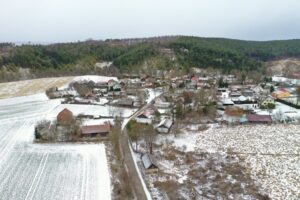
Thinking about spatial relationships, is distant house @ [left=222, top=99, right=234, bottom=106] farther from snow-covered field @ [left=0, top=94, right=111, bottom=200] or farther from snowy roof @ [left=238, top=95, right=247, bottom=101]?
snow-covered field @ [left=0, top=94, right=111, bottom=200]

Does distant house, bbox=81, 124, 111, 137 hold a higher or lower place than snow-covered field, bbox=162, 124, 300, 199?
higher

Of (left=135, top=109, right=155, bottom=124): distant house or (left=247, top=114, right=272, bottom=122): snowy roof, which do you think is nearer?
(left=247, top=114, right=272, bottom=122): snowy roof

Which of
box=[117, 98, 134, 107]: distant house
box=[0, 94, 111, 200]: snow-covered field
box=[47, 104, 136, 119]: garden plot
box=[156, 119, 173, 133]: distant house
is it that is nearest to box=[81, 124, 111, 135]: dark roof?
box=[0, 94, 111, 200]: snow-covered field

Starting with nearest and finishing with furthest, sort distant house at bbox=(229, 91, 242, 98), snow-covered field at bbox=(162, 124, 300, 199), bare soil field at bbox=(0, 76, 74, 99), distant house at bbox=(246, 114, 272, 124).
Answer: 1. snow-covered field at bbox=(162, 124, 300, 199)
2. distant house at bbox=(246, 114, 272, 124)
3. distant house at bbox=(229, 91, 242, 98)
4. bare soil field at bbox=(0, 76, 74, 99)

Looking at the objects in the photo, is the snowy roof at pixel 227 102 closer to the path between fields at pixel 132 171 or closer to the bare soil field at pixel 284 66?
the path between fields at pixel 132 171

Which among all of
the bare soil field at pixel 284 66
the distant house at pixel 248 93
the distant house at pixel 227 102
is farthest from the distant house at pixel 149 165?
the bare soil field at pixel 284 66
